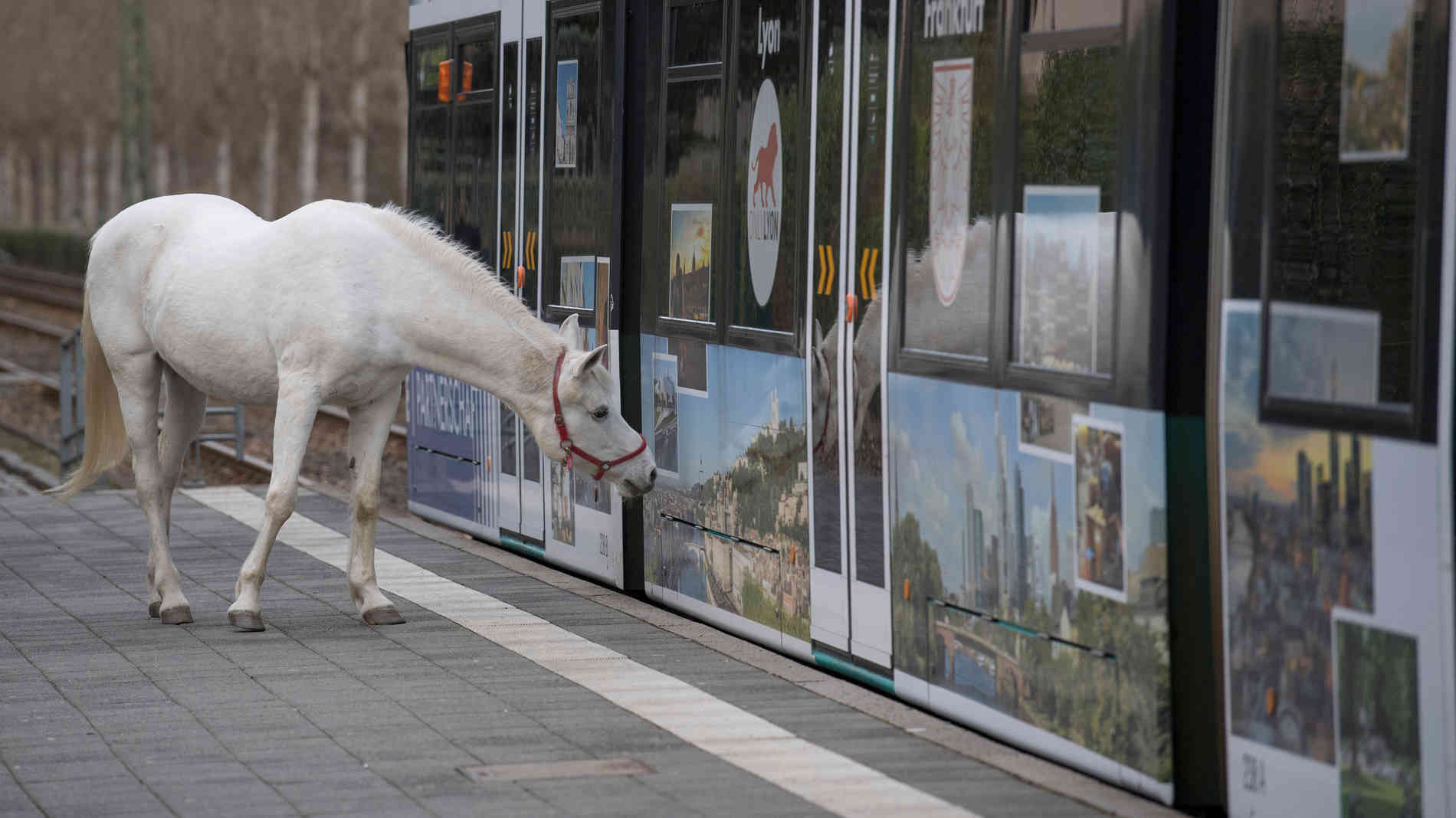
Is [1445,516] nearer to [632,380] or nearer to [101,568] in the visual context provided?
[632,380]

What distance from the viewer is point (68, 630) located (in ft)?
32.3

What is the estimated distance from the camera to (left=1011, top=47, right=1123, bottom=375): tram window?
645 cm

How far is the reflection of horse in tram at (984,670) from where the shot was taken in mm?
7062

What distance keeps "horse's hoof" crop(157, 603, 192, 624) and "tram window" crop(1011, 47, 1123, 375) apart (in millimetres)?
4698

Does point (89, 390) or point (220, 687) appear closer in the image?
point (220, 687)

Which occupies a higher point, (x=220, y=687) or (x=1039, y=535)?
(x=1039, y=535)

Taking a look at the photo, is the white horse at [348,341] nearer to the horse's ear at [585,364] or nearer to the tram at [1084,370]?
the horse's ear at [585,364]

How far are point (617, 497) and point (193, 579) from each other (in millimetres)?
2419

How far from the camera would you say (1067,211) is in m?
6.67

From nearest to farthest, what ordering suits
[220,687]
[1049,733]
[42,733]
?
[1049,733] < [42,733] < [220,687]

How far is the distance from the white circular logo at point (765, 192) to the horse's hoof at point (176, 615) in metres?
3.08

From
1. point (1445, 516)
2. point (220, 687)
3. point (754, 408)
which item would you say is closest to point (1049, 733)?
point (1445, 516)

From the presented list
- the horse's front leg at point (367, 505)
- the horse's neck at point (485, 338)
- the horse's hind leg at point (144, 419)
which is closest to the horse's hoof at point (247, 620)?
the horse's front leg at point (367, 505)

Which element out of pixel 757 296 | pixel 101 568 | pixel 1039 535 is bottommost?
pixel 101 568
